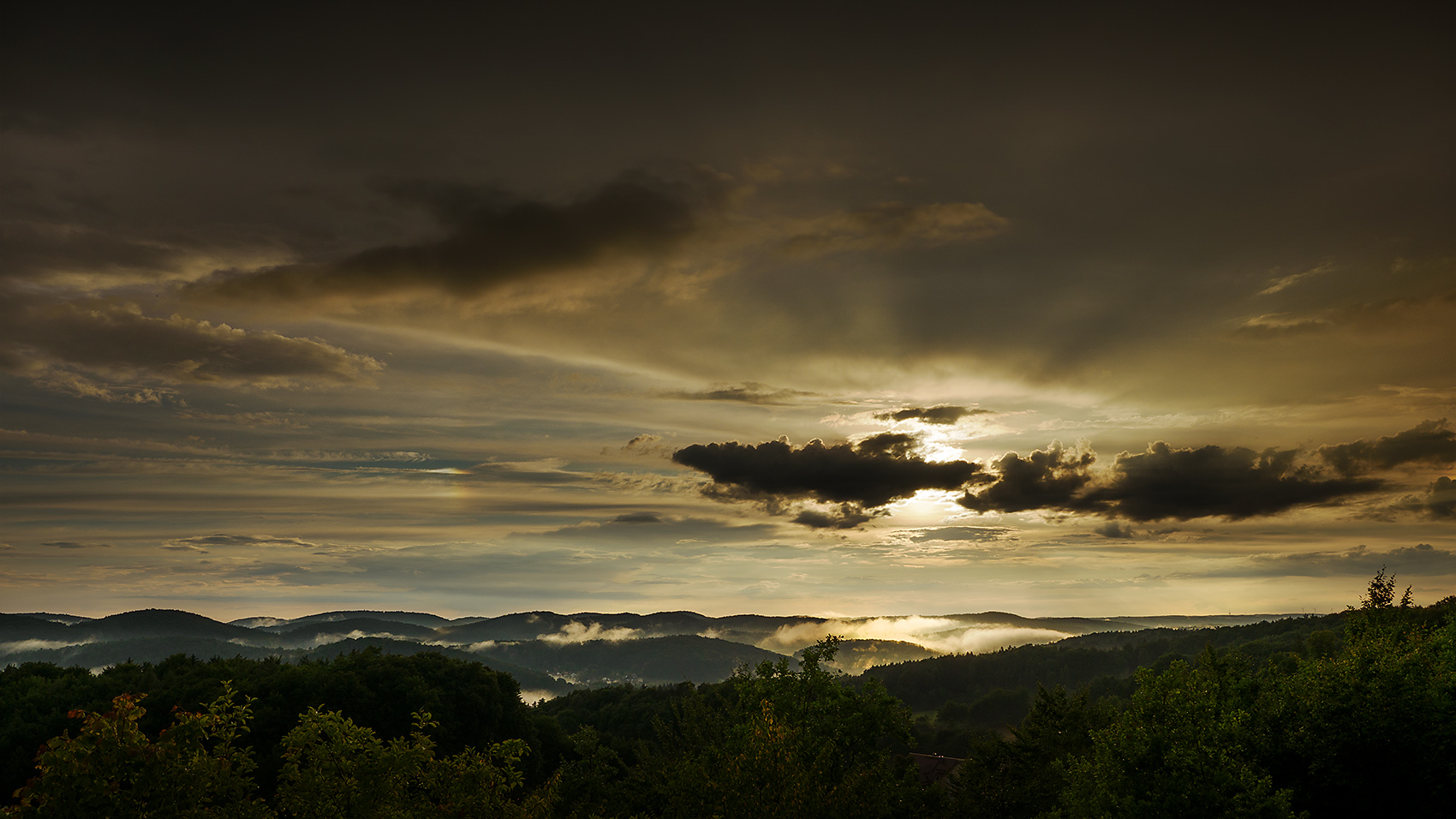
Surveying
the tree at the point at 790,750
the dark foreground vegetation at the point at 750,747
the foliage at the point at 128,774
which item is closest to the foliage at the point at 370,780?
the dark foreground vegetation at the point at 750,747

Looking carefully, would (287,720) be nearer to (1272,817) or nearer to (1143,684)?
(1143,684)

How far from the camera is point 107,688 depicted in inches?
2244

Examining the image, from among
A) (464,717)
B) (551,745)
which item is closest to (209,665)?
(464,717)

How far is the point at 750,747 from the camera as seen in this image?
2900 centimetres

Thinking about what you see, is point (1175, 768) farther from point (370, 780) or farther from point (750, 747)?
point (370, 780)

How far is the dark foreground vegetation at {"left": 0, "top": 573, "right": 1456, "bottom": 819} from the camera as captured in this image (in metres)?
17.8

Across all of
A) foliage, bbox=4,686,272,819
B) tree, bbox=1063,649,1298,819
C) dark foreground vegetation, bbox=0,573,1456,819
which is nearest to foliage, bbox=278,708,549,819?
dark foreground vegetation, bbox=0,573,1456,819

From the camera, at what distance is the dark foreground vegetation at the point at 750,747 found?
1775 cm

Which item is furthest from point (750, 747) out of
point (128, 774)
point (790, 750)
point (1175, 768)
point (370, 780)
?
point (128, 774)

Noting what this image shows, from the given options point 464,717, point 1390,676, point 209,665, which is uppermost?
point 1390,676

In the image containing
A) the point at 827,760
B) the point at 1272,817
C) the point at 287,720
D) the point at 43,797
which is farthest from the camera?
the point at 287,720

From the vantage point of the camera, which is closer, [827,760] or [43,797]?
[43,797]

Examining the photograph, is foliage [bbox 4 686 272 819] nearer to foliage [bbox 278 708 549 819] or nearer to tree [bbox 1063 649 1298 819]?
foliage [bbox 278 708 549 819]

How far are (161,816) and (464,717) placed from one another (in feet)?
168
